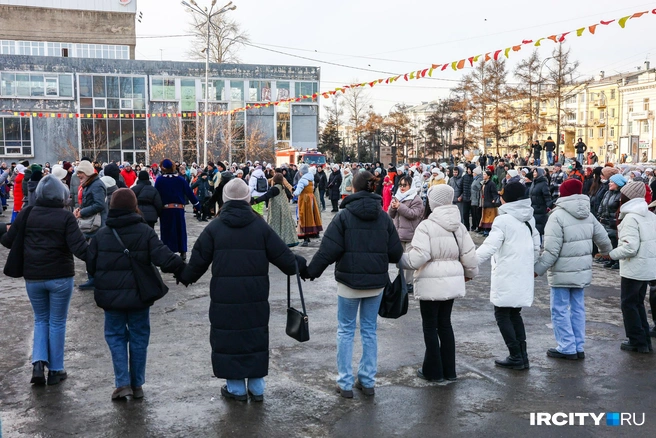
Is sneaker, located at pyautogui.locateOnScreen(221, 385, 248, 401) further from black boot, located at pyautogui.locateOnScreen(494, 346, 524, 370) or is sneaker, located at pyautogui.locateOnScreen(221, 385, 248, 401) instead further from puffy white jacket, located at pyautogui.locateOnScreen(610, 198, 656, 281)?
puffy white jacket, located at pyautogui.locateOnScreen(610, 198, 656, 281)

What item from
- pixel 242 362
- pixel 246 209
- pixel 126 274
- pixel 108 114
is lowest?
pixel 242 362

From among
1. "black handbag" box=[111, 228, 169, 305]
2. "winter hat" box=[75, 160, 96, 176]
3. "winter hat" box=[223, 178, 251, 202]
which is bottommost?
"black handbag" box=[111, 228, 169, 305]

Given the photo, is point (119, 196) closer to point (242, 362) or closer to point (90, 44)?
point (242, 362)

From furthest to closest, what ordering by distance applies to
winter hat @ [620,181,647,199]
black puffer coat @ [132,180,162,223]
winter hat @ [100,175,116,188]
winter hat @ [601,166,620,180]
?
winter hat @ [601,166,620,180]
black puffer coat @ [132,180,162,223]
winter hat @ [100,175,116,188]
winter hat @ [620,181,647,199]

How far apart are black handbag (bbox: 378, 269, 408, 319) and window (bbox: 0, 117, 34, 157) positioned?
54503 mm

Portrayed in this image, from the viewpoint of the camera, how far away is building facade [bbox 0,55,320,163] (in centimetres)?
5353

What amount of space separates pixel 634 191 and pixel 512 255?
188cm

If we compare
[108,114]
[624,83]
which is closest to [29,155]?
[108,114]

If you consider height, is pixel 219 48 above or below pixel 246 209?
above

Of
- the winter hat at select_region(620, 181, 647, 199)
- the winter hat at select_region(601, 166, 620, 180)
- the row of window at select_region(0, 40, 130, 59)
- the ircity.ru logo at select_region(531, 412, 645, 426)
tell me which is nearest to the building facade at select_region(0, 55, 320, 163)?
the row of window at select_region(0, 40, 130, 59)

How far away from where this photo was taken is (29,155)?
2136 inches

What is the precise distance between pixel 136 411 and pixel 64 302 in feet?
4.54

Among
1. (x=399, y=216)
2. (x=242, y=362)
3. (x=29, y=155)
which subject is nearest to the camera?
(x=242, y=362)

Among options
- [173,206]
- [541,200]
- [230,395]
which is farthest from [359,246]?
[541,200]
